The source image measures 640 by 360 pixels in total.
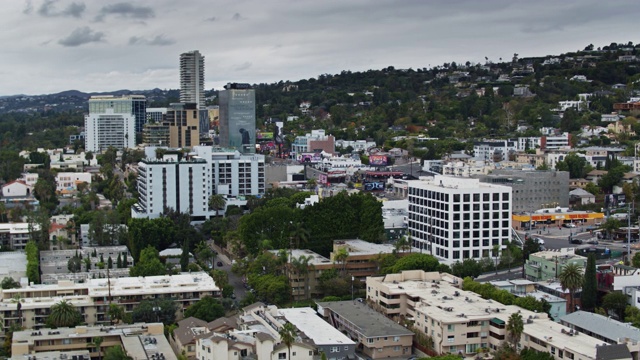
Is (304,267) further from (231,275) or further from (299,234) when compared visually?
(231,275)

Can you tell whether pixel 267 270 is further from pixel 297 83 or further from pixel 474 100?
pixel 297 83

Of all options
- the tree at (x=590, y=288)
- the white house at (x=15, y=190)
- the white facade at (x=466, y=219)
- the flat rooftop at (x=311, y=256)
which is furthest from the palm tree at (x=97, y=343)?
the white house at (x=15, y=190)

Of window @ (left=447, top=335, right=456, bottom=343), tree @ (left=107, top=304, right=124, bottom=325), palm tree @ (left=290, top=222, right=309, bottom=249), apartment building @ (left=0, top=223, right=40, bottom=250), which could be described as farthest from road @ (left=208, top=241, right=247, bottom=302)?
window @ (left=447, top=335, right=456, bottom=343)

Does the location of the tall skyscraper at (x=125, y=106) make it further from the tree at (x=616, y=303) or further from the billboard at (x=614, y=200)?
the tree at (x=616, y=303)

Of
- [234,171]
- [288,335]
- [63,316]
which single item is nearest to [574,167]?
[234,171]

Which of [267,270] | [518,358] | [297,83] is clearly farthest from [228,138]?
[297,83]

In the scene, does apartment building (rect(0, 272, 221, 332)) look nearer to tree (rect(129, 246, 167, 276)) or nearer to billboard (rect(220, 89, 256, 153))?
tree (rect(129, 246, 167, 276))
